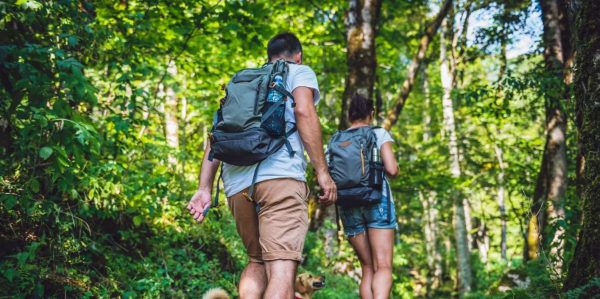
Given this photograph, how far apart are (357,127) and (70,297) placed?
10.5 feet

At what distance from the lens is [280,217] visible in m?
3.08

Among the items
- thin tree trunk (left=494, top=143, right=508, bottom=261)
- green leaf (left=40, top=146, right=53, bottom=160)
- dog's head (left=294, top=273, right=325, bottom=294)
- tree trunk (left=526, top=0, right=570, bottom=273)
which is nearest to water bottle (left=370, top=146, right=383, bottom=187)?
dog's head (left=294, top=273, right=325, bottom=294)

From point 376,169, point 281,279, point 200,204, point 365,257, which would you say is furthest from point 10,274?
point 376,169

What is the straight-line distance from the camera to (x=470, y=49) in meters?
13.2

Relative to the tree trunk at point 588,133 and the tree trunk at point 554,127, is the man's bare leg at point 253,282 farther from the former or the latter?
the tree trunk at point 554,127

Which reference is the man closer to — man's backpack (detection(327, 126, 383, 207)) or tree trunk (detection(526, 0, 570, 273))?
man's backpack (detection(327, 126, 383, 207))

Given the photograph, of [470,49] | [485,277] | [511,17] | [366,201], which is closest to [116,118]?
[366,201]

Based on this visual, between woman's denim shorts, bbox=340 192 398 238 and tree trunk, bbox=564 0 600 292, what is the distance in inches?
60.5

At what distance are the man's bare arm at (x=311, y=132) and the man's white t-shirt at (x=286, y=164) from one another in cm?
6

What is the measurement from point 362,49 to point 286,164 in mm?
5430

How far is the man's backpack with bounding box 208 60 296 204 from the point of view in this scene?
306cm

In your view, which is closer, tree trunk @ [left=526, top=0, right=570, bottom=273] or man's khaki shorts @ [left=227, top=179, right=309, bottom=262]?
man's khaki shorts @ [left=227, top=179, right=309, bottom=262]

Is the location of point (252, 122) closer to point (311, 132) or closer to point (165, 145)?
point (311, 132)

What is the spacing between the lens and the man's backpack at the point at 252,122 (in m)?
3.06
